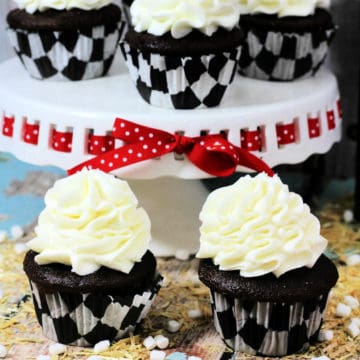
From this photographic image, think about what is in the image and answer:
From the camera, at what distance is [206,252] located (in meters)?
1.55

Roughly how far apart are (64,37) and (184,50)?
0.33m

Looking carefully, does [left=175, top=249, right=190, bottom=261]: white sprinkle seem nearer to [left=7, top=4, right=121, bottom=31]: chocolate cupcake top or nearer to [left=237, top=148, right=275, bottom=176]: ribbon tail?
[left=237, top=148, right=275, bottom=176]: ribbon tail

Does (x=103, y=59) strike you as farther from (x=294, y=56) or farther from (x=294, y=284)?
(x=294, y=284)

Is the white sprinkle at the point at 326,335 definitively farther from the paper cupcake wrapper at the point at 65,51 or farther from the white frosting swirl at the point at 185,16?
the paper cupcake wrapper at the point at 65,51

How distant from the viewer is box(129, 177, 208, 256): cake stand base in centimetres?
194

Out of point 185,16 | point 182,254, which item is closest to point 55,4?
point 185,16

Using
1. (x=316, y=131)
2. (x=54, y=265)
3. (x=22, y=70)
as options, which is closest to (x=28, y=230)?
(x=22, y=70)

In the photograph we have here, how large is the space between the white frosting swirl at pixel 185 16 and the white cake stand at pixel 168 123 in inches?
6.8

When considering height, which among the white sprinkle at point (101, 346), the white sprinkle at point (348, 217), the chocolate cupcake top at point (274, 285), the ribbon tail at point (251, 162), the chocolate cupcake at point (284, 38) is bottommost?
the white sprinkle at point (348, 217)

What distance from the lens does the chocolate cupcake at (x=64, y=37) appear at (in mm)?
1936

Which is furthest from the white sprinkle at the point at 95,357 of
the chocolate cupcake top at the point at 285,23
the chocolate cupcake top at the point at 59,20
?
the chocolate cupcake top at the point at 285,23

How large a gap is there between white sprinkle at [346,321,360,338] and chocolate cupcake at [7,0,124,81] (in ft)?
2.72

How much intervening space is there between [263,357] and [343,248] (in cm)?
56

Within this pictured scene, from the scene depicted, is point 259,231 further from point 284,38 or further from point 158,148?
point 284,38
